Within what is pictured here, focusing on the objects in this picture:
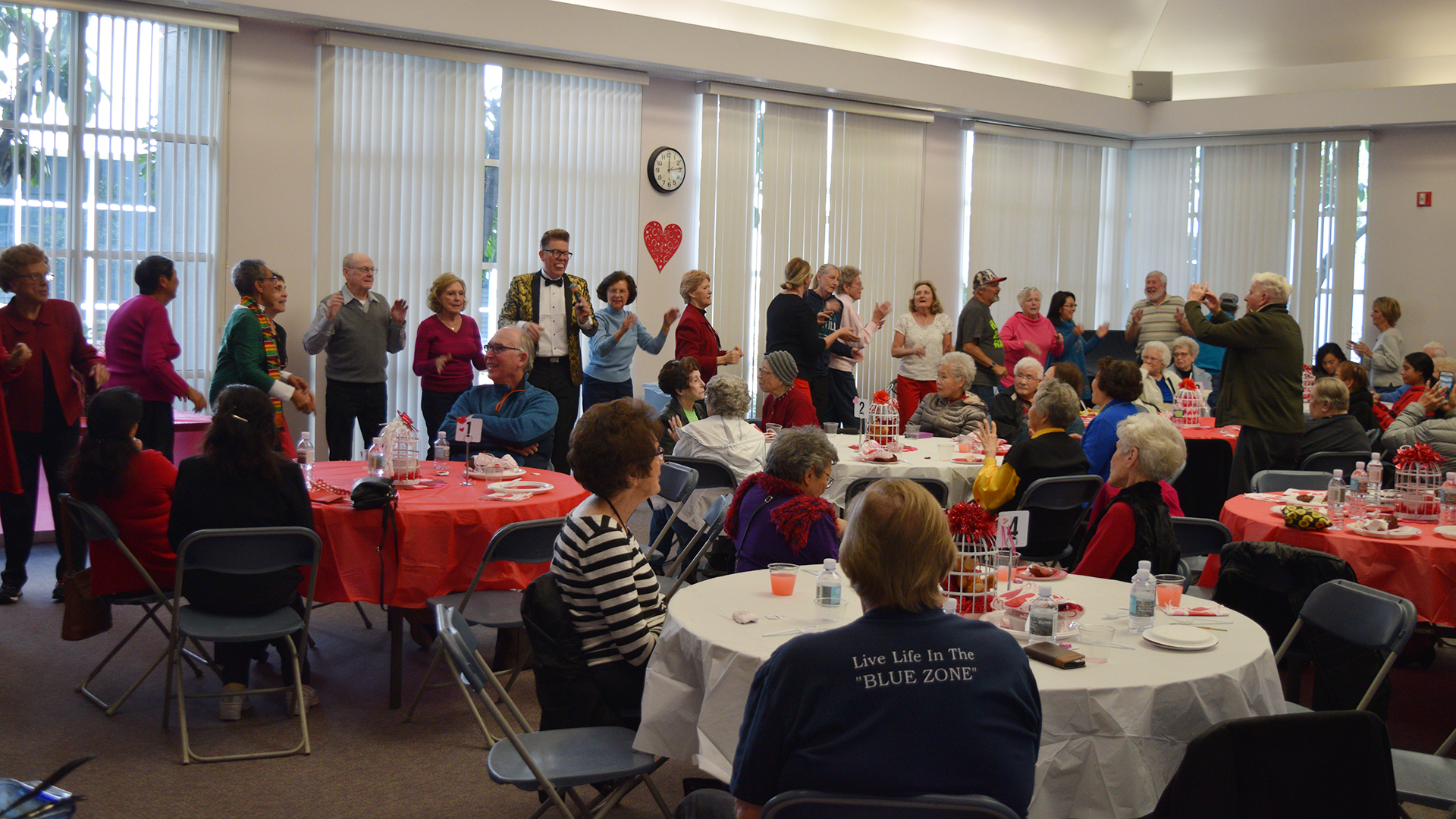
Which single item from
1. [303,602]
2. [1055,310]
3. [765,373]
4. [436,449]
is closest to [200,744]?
[303,602]

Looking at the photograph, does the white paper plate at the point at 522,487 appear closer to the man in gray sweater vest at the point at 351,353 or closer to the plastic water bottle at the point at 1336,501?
the man in gray sweater vest at the point at 351,353

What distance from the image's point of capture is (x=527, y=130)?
27.0 ft

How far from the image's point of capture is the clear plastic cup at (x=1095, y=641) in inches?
101

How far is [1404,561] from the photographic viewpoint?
13.2 feet

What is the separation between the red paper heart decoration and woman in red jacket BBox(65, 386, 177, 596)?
5.18m

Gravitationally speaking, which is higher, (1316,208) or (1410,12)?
(1410,12)

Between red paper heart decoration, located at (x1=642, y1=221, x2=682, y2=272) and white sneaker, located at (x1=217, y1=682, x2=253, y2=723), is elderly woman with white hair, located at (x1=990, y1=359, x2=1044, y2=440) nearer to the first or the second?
red paper heart decoration, located at (x1=642, y1=221, x2=682, y2=272)

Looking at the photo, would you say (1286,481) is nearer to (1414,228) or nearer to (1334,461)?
(1334,461)

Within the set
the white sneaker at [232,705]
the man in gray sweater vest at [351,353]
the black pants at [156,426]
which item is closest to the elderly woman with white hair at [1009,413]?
the man in gray sweater vest at [351,353]

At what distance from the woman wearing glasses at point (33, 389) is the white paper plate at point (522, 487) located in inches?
93.1

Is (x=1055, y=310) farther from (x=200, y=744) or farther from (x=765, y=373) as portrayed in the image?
(x=200, y=744)

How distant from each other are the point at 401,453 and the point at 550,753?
8.06ft

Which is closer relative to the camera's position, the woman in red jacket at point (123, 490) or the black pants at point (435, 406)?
the woman in red jacket at point (123, 490)

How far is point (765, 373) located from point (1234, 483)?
9.19 feet
